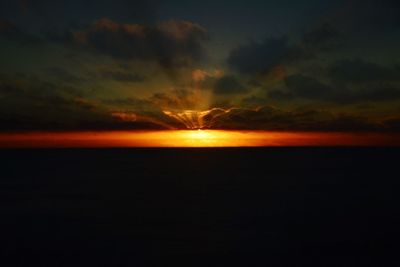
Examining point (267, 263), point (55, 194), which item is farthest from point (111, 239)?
point (55, 194)

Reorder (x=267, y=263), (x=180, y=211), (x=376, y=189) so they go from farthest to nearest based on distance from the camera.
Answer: (x=376, y=189), (x=180, y=211), (x=267, y=263)

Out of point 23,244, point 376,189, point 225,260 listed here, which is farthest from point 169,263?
point 376,189

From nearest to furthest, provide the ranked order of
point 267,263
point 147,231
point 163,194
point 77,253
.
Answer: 1. point 267,263
2. point 77,253
3. point 147,231
4. point 163,194

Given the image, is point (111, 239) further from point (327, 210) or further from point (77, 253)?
point (327, 210)

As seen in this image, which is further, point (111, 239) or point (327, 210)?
point (327, 210)

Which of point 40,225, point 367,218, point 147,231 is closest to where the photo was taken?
point 147,231

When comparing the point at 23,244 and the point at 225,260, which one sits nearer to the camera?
the point at 225,260

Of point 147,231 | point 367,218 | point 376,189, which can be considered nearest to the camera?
point 147,231

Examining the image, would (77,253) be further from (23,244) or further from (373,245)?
(373,245)
